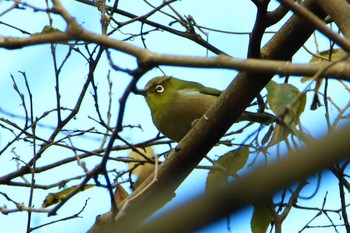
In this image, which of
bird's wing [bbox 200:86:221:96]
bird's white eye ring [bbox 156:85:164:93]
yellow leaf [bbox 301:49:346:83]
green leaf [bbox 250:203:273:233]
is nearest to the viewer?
green leaf [bbox 250:203:273:233]

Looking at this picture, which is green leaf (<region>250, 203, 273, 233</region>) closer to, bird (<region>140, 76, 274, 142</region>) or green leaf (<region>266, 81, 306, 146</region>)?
green leaf (<region>266, 81, 306, 146</region>)

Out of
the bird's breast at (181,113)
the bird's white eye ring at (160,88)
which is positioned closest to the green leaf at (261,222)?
the bird's breast at (181,113)

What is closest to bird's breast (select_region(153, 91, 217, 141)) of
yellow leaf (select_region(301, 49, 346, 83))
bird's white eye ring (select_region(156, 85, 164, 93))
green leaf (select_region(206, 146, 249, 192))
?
bird's white eye ring (select_region(156, 85, 164, 93))

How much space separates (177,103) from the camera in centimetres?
470

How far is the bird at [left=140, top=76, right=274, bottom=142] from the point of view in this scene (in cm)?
445

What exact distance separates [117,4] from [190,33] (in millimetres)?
664

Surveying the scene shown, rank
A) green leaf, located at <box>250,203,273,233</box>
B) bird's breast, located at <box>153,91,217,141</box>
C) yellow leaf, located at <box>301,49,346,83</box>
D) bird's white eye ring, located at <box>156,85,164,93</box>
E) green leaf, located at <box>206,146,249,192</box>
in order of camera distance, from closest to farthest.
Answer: green leaf, located at <box>206,146,249,192</box>, green leaf, located at <box>250,203,273,233</box>, yellow leaf, located at <box>301,49,346,83</box>, bird's breast, located at <box>153,91,217,141</box>, bird's white eye ring, located at <box>156,85,164,93</box>

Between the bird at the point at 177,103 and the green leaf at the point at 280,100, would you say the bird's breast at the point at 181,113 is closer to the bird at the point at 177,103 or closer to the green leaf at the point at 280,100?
the bird at the point at 177,103

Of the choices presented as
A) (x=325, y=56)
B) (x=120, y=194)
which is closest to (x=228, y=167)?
Result: (x=120, y=194)

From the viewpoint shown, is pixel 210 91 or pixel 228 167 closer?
pixel 228 167

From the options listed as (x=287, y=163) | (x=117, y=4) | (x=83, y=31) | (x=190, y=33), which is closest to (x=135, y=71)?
(x=83, y=31)

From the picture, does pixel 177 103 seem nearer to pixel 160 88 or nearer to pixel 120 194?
pixel 160 88

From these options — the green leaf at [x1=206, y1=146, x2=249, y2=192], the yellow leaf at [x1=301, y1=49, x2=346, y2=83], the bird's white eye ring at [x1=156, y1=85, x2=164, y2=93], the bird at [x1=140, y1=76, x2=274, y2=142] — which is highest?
→ the bird's white eye ring at [x1=156, y1=85, x2=164, y2=93]

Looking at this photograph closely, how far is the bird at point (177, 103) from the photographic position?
14.6 ft
